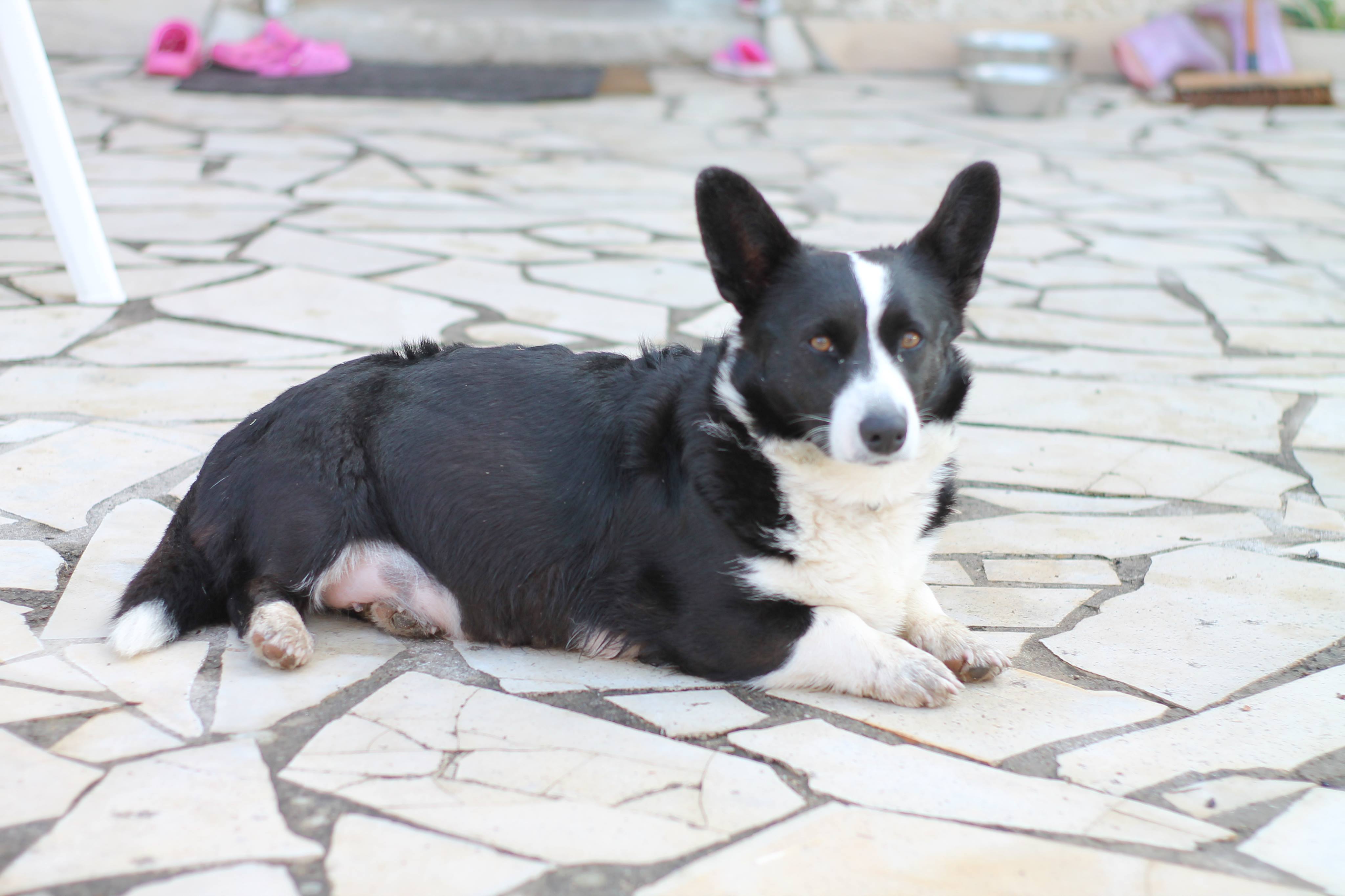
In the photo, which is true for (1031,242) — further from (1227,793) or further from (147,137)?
(147,137)

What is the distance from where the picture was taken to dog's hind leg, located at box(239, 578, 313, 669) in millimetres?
2186

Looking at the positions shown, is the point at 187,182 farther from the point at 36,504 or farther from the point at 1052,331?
the point at 1052,331

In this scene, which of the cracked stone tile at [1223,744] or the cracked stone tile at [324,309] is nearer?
the cracked stone tile at [1223,744]

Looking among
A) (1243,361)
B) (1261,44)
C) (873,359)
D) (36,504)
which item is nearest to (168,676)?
(36,504)

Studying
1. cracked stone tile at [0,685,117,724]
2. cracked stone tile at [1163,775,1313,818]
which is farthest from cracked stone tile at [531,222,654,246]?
cracked stone tile at [1163,775,1313,818]

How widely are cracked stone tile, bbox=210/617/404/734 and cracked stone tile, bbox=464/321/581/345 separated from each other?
5.17ft

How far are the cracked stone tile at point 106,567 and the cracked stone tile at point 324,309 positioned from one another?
4.19ft

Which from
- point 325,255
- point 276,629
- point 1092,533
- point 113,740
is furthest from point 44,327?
→ point 1092,533

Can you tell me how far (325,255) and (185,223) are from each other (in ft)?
2.42

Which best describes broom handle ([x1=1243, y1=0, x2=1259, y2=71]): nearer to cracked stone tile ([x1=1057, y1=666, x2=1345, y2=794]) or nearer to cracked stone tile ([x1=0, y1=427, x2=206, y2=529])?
cracked stone tile ([x1=1057, y1=666, x2=1345, y2=794])

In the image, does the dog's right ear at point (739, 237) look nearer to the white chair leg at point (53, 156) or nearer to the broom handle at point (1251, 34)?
the white chair leg at point (53, 156)

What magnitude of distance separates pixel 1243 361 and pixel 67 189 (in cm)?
391

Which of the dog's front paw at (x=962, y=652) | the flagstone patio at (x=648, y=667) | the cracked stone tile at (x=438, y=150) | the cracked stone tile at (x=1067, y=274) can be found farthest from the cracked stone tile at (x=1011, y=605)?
the cracked stone tile at (x=438, y=150)

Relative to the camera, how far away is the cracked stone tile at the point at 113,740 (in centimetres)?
188
